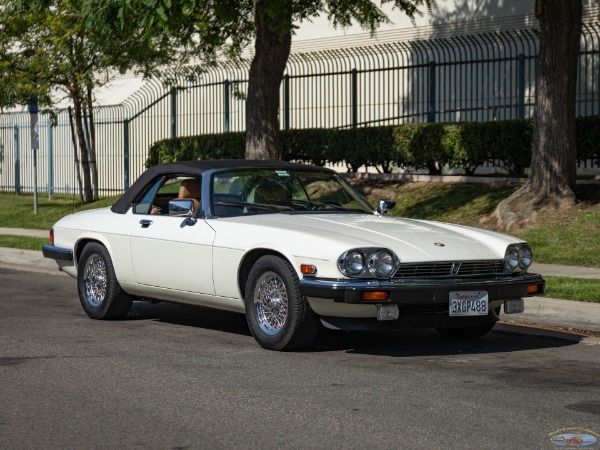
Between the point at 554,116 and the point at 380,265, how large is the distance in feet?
31.1

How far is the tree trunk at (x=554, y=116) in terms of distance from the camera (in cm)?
1739

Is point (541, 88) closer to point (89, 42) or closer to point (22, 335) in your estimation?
point (22, 335)

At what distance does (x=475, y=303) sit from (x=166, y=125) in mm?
21025

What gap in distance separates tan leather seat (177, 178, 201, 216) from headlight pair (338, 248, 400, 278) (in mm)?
2331

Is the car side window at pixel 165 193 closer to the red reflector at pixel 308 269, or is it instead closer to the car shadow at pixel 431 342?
the car shadow at pixel 431 342

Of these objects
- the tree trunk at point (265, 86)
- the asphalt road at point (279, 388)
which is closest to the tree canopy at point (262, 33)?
the tree trunk at point (265, 86)

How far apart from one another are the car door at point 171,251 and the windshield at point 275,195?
31 cm

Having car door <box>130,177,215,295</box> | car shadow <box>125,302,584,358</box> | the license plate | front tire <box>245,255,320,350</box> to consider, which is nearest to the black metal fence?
car shadow <box>125,302,584,358</box>

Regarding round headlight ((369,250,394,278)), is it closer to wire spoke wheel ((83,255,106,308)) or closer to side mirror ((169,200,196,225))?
side mirror ((169,200,196,225))

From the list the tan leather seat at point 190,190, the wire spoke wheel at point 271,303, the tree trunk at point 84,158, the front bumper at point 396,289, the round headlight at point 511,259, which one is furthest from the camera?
the tree trunk at point 84,158

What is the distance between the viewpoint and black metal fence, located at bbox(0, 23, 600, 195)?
23047 mm

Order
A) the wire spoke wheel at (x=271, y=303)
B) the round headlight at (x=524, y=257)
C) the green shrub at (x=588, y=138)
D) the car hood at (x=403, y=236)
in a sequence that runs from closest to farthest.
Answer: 1. the car hood at (x=403, y=236)
2. the wire spoke wheel at (x=271, y=303)
3. the round headlight at (x=524, y=257)
4. the green shrub at (x=588, y=138)

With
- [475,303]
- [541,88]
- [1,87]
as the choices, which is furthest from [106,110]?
[475,303]

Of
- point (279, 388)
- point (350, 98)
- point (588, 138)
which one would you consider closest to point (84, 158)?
point (350, 98)
